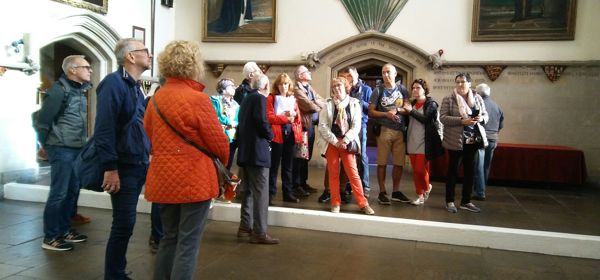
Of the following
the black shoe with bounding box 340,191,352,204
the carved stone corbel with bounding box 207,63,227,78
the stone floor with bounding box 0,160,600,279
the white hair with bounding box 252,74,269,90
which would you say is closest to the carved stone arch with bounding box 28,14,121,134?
the carved stone corbel with bounding box 207,63,227,78

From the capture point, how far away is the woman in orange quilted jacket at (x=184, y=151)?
2131 millimetres

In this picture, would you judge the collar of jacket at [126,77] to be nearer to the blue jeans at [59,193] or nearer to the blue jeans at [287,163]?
the blue jeans at [59,193]

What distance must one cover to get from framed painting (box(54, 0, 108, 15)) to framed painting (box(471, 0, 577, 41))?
6.31 meters

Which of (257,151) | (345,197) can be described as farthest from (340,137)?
(257,151)

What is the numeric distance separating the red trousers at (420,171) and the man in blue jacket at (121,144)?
3123mm

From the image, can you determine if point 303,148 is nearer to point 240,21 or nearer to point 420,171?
point 420,171

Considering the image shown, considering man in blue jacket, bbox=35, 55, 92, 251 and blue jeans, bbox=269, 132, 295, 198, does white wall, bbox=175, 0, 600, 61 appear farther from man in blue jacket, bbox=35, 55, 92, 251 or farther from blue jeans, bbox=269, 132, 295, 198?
man in blue jacket, bbox=35, 55, 92, 251

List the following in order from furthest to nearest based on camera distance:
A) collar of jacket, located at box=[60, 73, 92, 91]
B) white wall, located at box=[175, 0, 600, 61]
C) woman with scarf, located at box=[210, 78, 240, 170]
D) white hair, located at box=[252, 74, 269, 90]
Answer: white wall, located at box=[175, 0, 600, 61] < woman with scarf, located at box=[210, 78, 240, 170] < white hair, located at box=[252, 74, 269, 90] < collar of jacket, located at box=[60, 73, 92, 91]

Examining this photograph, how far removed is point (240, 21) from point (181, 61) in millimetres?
7389

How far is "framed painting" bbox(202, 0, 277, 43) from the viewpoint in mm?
9039

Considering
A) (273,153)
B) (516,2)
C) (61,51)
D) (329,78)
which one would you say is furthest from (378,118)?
(61,51)

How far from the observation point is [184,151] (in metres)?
2.14

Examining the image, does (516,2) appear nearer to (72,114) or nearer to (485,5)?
(485,5)

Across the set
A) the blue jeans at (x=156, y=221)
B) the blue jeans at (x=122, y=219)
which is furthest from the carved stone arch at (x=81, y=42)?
the blue jeans at (x=122, y=219)
